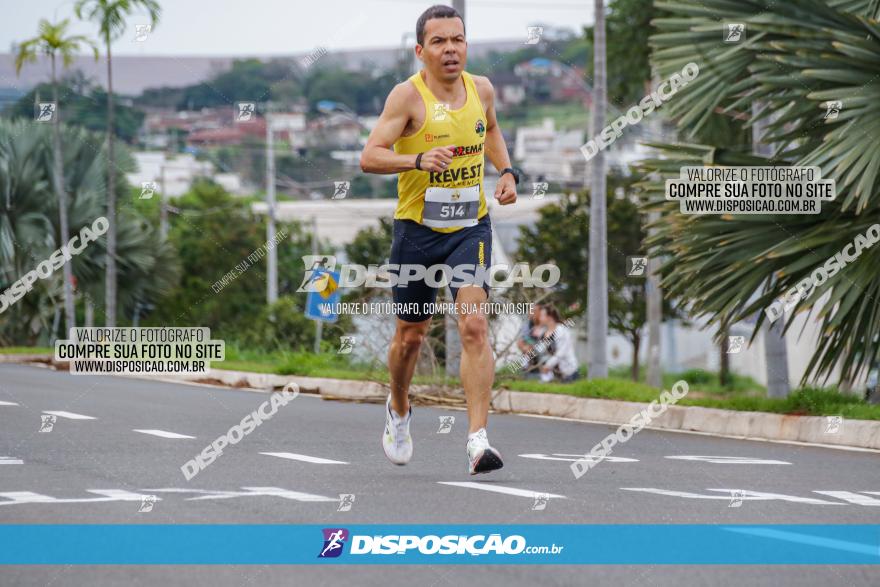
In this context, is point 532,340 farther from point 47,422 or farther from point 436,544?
Result: point 436,544

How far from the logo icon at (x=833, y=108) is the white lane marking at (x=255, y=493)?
6.97 m

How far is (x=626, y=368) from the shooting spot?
6450cm

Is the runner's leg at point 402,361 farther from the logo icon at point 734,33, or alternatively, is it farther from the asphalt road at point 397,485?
the logo icon at point 734,33

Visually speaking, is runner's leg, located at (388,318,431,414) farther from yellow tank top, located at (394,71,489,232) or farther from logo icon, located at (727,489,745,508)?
logo icon, located at (727,489,745,508)

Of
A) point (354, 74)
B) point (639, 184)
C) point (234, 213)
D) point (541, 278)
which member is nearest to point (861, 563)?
point (639, 184)

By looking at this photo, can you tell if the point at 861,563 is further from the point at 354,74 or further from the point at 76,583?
the point at 354,74

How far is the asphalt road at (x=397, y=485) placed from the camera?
5.50m

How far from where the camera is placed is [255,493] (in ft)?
25.0

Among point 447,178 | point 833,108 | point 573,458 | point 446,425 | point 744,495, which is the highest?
point 833,108

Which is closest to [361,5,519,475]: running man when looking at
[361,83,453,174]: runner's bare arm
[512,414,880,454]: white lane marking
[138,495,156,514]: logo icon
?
[361,83,453,174]: runner's bare arm

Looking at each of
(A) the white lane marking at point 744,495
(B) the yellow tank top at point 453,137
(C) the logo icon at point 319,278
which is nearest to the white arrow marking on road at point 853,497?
(A) the white lane marking at point 744,495

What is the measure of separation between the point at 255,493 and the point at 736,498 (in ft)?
7.28

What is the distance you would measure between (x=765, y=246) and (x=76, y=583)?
29.3 feet

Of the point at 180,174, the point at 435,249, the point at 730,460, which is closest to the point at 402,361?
the point at 435,249
